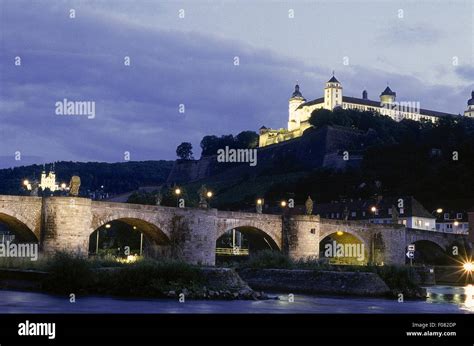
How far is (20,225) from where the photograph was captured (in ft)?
149

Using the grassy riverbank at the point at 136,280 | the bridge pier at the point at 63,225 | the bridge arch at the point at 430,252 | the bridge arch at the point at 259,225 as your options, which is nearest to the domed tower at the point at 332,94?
the bridge arch at the point at 430,252

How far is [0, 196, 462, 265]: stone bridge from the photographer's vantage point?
45.0 m

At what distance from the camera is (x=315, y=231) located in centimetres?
6072

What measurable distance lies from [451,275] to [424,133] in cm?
7036

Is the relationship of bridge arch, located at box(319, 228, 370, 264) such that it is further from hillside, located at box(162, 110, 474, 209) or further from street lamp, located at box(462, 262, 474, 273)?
hillside, located at box(162, 110, 474, 209)

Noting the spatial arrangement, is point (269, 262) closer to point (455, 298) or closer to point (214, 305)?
point (455, 298)

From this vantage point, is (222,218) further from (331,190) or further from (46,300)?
(331,190)

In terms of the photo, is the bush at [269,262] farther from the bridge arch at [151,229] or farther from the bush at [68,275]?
the bush at [68,275]

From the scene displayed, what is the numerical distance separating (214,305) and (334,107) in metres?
141

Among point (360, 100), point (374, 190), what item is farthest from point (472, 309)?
point (360, 100)

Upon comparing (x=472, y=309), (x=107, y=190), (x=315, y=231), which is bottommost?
(x=472, y=309)

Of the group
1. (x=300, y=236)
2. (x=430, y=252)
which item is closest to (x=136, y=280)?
(x=300, y=236)

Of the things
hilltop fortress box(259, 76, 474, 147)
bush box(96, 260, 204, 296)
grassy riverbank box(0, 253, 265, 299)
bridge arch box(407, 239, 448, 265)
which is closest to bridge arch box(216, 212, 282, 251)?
grassy riverbank box(0, 253, 265, 299)

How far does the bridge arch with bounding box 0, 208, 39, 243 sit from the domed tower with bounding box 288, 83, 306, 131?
140022 millimetres
